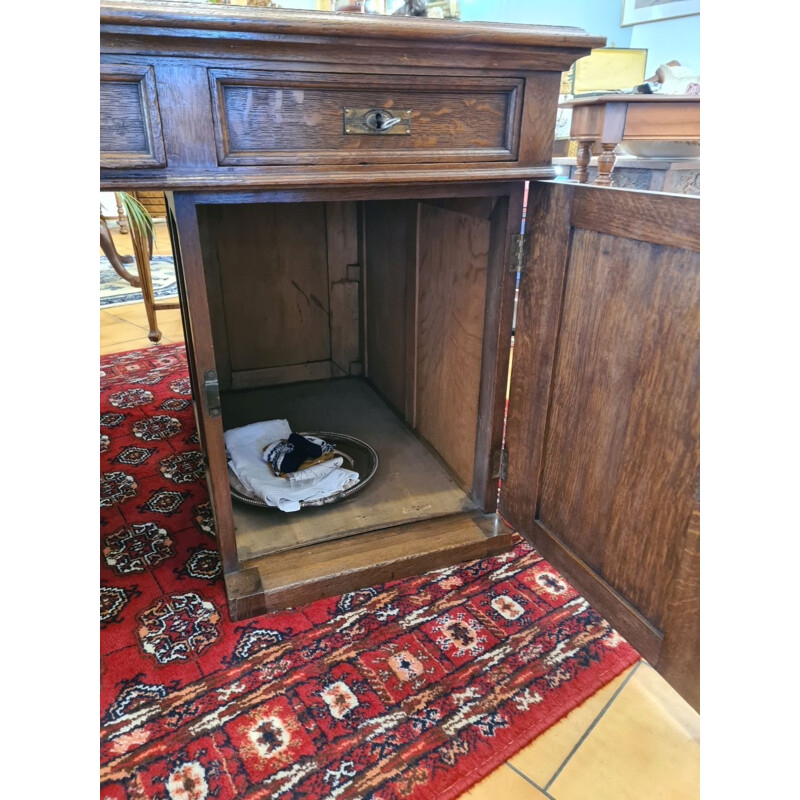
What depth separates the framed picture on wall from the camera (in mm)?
3725

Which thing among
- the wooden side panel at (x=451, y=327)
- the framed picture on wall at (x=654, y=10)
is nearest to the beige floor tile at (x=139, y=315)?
the wooden side panel at (x=451, y=327)

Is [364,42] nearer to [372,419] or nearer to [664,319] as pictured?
[664,319]

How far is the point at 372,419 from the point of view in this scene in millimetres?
1681

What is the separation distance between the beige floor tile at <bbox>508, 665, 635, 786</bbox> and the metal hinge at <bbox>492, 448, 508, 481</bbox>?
1.36 ft

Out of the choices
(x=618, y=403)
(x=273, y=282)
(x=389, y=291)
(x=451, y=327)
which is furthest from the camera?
(x=273, y=282)

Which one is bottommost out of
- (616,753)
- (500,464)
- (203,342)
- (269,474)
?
(616,753)

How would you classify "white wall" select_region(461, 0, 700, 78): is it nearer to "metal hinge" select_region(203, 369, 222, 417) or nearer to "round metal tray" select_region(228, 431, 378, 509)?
"round metal tray" select_region(228, 431, 378, 509)

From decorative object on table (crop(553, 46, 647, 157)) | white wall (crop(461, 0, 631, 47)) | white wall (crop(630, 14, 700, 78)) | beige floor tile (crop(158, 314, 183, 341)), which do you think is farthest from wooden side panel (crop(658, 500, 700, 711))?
white wall (crop(461, 0, 631, 47))

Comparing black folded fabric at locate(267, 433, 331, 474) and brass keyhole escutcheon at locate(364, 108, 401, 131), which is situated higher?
brass keyhole escutcheon at locate(364, 108, 401, 131)

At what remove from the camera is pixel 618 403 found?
851mm

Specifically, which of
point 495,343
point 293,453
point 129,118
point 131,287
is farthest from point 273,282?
point 131,287

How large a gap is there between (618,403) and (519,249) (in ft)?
1.10

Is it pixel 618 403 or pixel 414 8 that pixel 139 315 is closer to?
pixel 414 8

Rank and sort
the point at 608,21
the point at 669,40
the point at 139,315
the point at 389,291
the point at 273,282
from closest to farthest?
the point at 389,291 < the point at 273,282 < the point at 139,315 < the point at 669,40 < the point at 608,21
